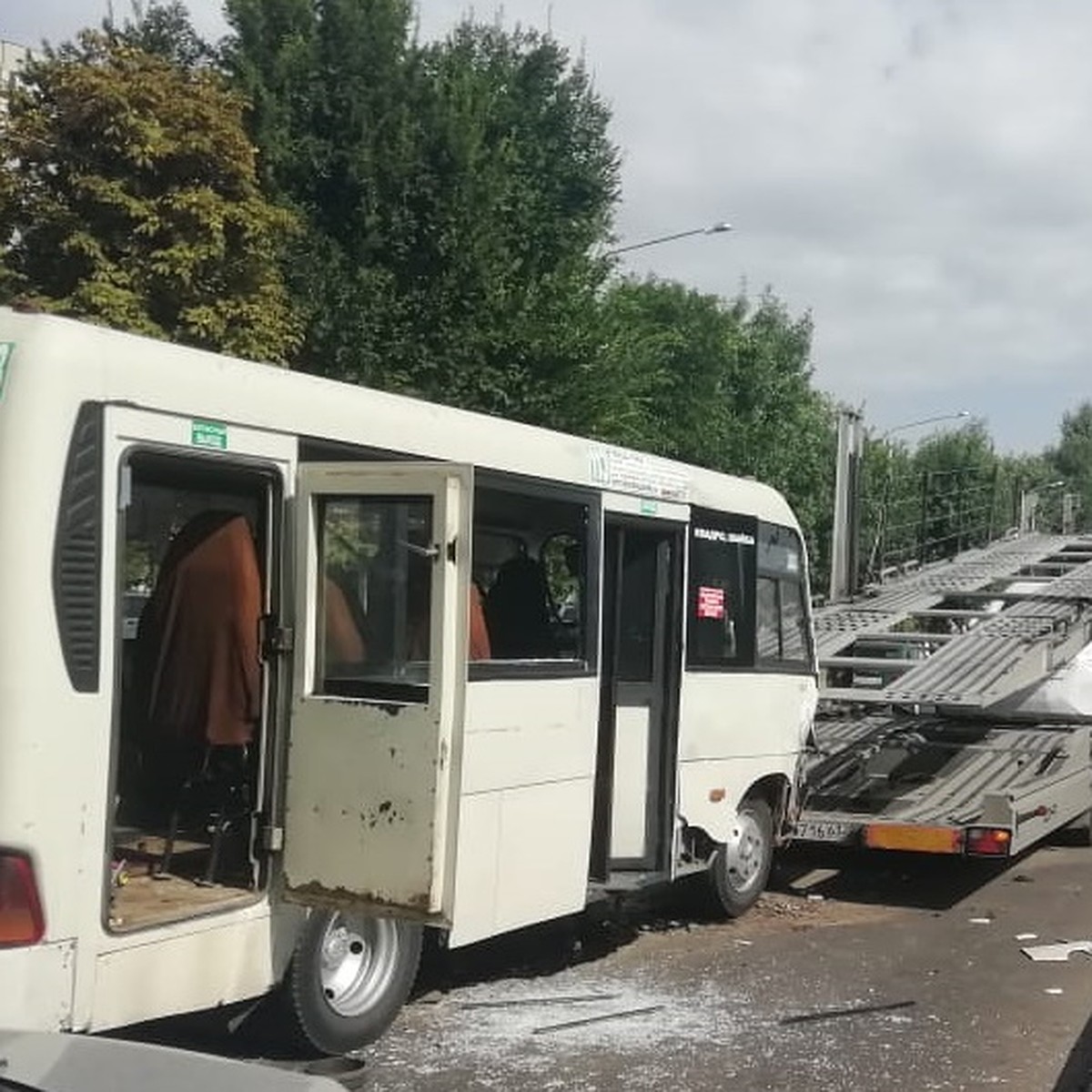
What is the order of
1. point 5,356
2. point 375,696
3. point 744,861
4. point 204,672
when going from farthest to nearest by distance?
1. point 744,861
2. point 204,672
3. point 375,696
4. point 5,356

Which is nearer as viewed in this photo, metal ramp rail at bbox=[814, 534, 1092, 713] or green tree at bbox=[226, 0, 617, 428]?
metal ramp rail at bbox=[814, 534, 1092, 713]

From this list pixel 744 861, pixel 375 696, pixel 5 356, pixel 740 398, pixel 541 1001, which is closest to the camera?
pixel 5 356

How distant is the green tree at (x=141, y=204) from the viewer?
1680 centimetres

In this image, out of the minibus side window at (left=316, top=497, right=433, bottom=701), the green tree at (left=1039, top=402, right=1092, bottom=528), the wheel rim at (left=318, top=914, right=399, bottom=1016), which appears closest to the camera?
the minibus side window at (left=316, top=497, right=433, bottom=701)

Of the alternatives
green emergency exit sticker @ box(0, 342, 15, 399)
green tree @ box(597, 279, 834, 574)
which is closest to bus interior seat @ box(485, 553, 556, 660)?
green emergency exit sticker @ box(0, 342, 15, 399)

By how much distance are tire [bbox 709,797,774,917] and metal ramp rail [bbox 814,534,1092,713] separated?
185 cm

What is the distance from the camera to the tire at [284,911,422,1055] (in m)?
5.81

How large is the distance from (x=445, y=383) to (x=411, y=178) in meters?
2.69

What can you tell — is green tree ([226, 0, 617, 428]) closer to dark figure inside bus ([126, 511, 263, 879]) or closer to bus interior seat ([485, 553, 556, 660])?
bus interior seat ([485, 553, 556, 660])

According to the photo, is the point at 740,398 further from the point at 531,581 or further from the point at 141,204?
the point at 531,581

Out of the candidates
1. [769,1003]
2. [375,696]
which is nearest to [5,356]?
Answer: [375,696]

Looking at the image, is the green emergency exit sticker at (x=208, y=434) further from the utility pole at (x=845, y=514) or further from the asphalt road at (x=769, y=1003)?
the utility pole at (x=845, y=514)

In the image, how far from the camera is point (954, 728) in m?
11.7

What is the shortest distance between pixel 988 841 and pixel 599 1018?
3.50 m
